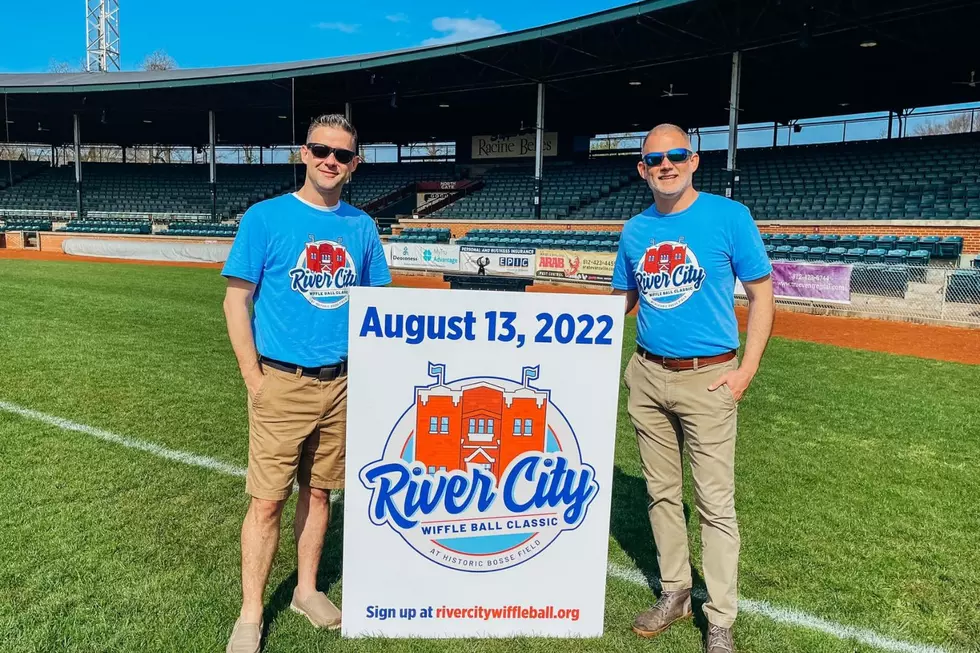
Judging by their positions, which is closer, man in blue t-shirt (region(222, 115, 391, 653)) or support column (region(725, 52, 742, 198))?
man in blue t-shirt (region(222, 115, 391, 653))

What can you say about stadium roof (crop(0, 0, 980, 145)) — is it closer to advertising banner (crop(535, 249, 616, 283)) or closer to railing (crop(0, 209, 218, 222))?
railing (crop(0, 209, 218, 222))

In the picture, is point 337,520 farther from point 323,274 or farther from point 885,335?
point 885,335

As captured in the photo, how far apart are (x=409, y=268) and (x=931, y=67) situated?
67.1ft

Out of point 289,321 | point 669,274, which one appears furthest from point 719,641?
point 289,321

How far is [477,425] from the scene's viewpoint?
8.59ft

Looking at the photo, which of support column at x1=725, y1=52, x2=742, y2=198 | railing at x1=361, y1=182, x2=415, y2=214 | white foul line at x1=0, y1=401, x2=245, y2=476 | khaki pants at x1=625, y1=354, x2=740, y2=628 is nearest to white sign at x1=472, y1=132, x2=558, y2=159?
railing at x1=361, y1=182, x2=415, y2=214

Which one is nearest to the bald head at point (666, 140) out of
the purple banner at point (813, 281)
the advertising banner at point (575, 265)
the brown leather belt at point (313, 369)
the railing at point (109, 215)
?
the brown leather belt at point (313, 369)

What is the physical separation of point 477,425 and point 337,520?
5.82 ft

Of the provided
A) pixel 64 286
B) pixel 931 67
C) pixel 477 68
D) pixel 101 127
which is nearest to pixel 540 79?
pixel 477 68

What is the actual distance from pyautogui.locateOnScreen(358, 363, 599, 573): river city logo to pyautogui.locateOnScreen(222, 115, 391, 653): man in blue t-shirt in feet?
1.14

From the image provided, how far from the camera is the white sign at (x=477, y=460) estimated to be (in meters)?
2.58

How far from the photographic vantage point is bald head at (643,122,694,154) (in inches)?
104

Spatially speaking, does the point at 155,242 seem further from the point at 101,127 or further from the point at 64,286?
the point at 101,127

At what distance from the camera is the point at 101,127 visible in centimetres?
4050
